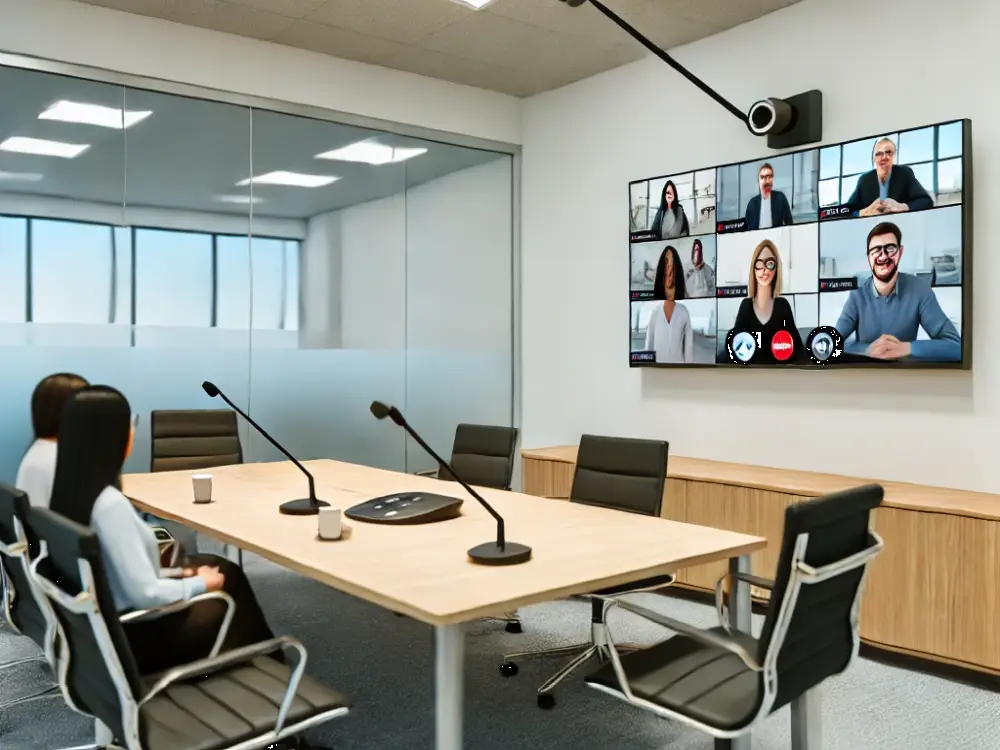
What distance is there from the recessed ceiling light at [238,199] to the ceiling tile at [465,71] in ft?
4.58

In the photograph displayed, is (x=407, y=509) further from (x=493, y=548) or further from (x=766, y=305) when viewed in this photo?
(x=766, y=305)

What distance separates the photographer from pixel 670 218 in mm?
6102

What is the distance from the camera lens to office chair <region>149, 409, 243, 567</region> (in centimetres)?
540

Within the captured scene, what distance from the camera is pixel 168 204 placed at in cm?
584

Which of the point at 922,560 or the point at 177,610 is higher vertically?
the point at 177,610

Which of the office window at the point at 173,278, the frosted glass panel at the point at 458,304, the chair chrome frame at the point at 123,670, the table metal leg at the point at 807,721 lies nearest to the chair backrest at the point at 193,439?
the office window at the point at 173,278

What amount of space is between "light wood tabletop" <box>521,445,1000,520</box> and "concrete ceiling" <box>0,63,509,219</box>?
244 cm

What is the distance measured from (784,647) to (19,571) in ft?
7.20

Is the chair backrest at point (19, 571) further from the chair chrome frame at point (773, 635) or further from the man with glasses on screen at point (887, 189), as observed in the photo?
the man with glasses on screen at point (887, 189)

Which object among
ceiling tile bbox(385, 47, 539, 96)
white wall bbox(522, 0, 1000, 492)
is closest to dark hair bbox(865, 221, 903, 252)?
white wall bbox(522, 0, 1000, 492)

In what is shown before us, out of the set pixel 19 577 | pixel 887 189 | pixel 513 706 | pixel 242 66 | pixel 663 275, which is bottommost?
pixel 513 706

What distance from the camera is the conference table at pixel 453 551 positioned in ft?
7.73

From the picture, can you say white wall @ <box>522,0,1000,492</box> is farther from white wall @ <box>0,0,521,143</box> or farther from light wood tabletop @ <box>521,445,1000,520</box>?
white wall @ <box>0,0,521,143</box>

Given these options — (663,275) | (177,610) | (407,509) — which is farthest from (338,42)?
(177,610)
